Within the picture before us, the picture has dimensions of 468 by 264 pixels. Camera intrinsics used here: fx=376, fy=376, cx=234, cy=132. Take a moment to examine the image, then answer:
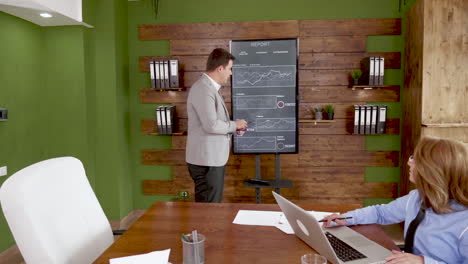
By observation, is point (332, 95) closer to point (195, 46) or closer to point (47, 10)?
point (195, 46)

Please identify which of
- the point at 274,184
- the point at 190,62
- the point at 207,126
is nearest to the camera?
the point at 207,126

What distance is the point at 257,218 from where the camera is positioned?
181 cm

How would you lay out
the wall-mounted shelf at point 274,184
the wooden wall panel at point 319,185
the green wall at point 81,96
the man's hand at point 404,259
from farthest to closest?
the wooden wall panel at point 319,185, the wall-mounted shelf at point 274,184, the green wall at point 81,96, the man's hand at point 404,259

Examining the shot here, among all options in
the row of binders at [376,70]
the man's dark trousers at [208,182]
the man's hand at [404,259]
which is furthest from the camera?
the row of binders at [376,70]

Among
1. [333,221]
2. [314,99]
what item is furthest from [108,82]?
[333,221]

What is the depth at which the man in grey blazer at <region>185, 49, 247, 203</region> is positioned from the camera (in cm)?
297

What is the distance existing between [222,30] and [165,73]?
2.57 ft

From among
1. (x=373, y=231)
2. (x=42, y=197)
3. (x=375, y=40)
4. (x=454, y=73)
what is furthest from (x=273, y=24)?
(x=42, y=197)

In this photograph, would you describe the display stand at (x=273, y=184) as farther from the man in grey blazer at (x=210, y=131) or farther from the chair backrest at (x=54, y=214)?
the chair backrest at (x=54, y=214)

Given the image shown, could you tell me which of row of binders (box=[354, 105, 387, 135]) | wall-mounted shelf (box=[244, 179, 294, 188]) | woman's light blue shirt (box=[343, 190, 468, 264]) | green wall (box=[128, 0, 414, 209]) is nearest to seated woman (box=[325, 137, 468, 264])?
woman's light blue shirt (box=[343, 190, 468, 264])

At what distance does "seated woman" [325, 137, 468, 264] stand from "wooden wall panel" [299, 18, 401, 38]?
2.85 m

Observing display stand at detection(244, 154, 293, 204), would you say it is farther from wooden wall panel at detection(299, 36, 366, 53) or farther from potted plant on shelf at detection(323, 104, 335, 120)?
wooden wall panel at detection(299, 36, 366, 53)

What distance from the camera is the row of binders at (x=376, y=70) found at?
3.78m

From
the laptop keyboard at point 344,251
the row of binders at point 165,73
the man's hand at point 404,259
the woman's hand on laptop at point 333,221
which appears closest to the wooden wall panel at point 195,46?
the row of binders at point 165,73
